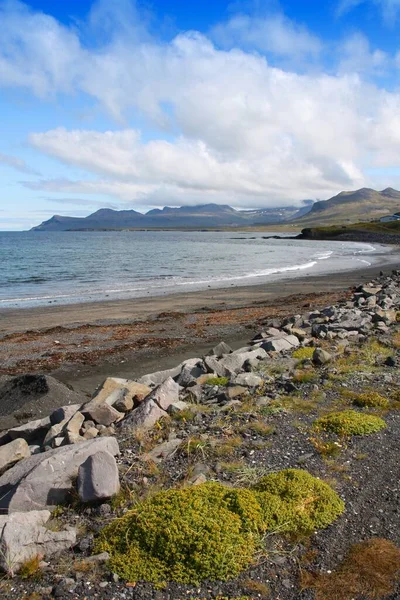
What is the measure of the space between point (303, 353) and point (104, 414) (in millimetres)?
6136

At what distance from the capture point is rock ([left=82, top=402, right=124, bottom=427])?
9070mm

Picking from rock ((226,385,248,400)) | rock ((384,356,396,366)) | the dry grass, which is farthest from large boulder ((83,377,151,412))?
rock ((384,356,396,366))

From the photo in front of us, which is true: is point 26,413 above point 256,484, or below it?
below

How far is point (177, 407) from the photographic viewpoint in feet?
29.4

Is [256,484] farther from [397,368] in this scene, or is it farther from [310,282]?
[310,282]

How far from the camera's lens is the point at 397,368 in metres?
11.3

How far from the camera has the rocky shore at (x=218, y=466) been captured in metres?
4.63

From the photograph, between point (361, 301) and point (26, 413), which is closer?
point (26, 413)

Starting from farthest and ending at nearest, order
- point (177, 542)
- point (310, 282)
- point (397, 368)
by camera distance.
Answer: point (310, 282)
point (397, 368)
point (177, 542)

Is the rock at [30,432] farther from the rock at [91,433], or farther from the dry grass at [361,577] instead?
the dry grass at [361,577]

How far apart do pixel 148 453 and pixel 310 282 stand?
36171 millimetres

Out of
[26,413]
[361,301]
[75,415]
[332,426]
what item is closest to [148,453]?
[75,415]

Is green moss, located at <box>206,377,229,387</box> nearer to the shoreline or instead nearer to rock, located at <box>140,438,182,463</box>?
rock, located at <box>140,438,182,463</box>

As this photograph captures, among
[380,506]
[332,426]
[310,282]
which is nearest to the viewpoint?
[380,506]
